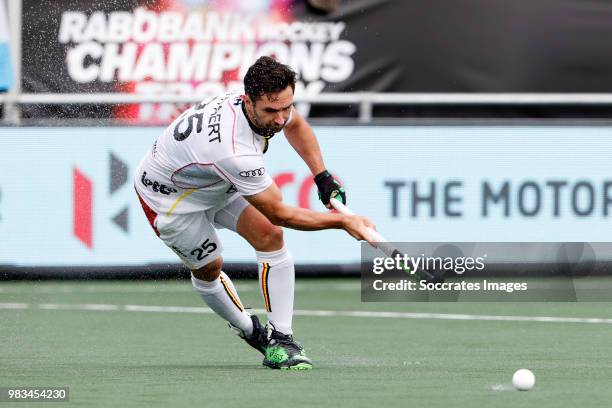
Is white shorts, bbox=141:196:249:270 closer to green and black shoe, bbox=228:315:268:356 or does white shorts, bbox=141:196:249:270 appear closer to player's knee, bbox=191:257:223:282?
player's knee, bbox=191:257:223:282

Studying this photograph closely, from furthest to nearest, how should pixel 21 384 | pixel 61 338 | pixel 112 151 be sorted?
pixel 112 151, pixel 61 338, pixel 21 384

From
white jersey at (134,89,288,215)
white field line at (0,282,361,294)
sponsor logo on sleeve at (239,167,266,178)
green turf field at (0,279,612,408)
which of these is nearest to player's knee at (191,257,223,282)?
white jersey at (134,89,288,215)

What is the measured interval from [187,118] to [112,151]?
16.9 ft

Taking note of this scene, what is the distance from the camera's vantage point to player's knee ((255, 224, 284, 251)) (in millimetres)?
8359

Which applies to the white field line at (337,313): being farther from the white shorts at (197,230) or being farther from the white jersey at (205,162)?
the white jersey at (205,162)

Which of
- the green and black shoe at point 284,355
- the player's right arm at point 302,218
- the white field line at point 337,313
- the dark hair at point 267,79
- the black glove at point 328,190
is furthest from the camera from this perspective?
the white field line at point 337,313

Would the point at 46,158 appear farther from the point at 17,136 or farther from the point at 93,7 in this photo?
the point at 93,7

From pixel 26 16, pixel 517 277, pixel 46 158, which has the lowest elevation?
pixel 517 277

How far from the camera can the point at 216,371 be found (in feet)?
26.5

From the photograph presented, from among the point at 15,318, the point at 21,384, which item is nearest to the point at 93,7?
the point at 15,318

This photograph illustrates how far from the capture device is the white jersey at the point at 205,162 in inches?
308

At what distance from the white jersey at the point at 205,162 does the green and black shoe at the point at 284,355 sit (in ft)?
2.56

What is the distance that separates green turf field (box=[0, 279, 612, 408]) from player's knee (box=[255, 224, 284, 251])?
Result: 0.62 m

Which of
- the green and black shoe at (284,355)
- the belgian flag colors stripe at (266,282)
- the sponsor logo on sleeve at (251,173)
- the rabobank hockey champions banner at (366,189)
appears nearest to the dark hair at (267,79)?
the sponsor logo on sleeve at (251,173)
